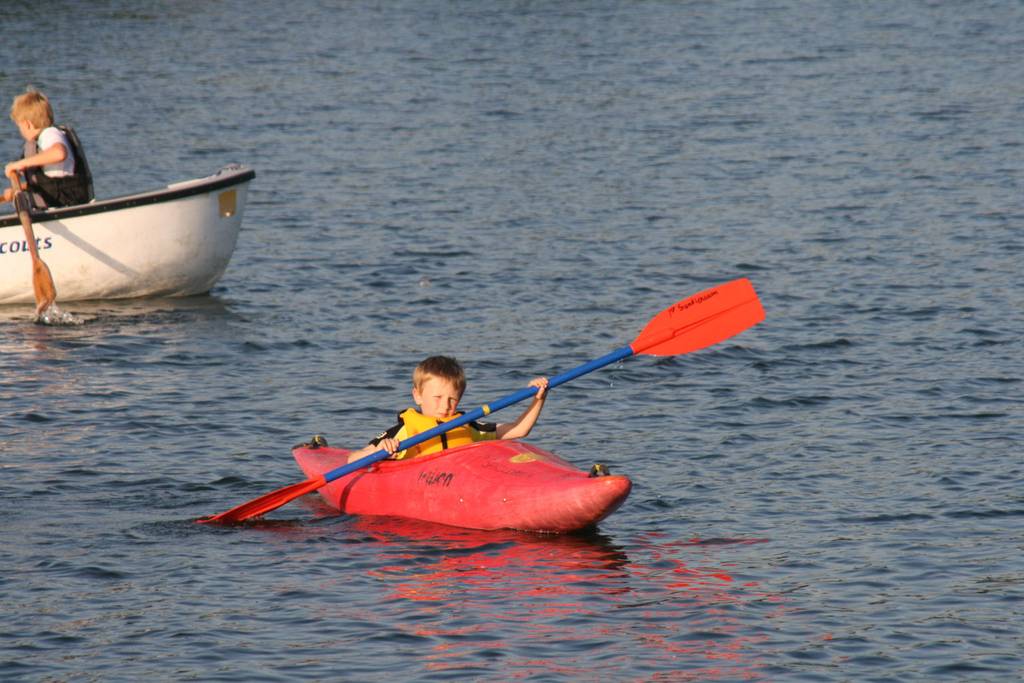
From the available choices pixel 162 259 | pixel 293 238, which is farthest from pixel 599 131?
pixel 162 259

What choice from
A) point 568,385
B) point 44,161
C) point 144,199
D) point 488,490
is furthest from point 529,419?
point 144,199

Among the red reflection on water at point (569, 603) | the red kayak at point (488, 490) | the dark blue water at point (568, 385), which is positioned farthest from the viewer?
the red kayak at point (488, 490)

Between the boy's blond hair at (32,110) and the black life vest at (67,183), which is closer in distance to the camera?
the boy's blond hair at (32,110)

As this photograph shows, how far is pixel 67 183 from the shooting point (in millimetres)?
13984

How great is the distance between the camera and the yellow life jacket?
9203mm

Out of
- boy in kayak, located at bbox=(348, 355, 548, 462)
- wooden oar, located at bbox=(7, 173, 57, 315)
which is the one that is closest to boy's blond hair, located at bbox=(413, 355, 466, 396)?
boy in kayak, located at bbox=(348, 355, 548, 462)

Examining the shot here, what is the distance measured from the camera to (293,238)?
1759 cm

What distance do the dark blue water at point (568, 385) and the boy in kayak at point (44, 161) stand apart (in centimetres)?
110

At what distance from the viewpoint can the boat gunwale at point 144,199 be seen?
1391 cm

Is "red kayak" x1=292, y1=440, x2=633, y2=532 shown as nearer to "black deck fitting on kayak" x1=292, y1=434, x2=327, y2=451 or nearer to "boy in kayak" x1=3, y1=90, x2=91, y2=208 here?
"black deck fitting on kayak" x1=292, y1=434, x2=327, y2=451

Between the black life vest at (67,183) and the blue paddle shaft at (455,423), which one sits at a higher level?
the black life vest at (67,183)

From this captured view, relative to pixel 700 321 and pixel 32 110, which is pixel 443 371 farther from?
pixel 32 110

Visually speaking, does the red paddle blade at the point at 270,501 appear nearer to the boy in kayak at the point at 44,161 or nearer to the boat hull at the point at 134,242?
the boy in kayak at the point at 44,161

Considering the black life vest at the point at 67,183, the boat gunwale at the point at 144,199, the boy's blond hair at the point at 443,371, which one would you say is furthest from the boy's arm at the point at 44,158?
the boy's blond hair at the point at 443,371
